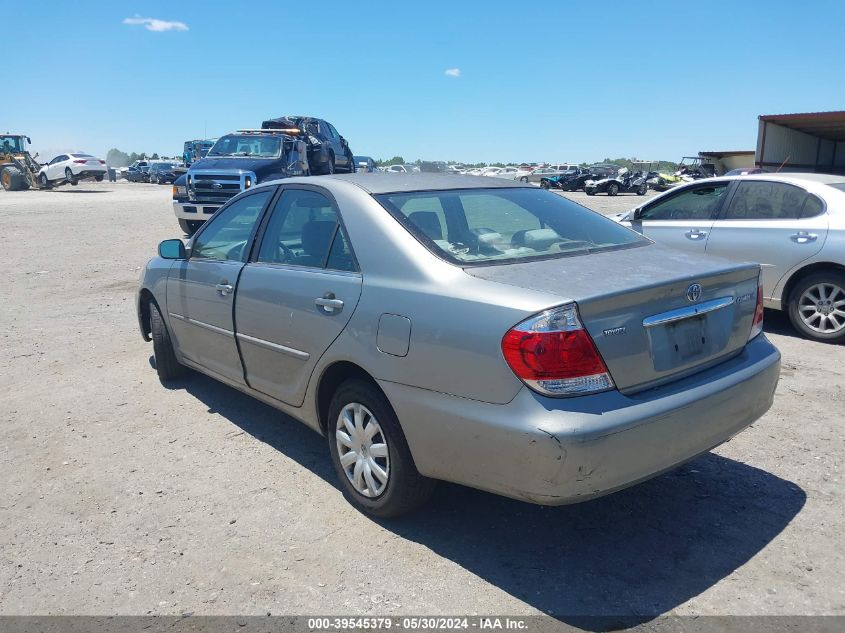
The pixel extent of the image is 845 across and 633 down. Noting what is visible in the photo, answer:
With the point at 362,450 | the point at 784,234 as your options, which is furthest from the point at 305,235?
the point at 784,234

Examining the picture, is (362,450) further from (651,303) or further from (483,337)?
(651,303)

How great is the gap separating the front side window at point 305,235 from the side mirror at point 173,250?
102 centimetres

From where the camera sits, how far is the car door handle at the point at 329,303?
346 centimetres

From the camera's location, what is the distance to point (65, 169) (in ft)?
123

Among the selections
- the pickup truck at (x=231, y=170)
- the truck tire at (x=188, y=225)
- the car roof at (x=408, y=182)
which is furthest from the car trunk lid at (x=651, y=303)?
the truck tire at (x=188, y=225)

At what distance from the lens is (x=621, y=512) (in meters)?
3.54

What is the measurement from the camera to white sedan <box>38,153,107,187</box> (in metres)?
37.2

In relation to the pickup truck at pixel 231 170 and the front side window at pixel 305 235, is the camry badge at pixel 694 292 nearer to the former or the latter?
the front side window at pixel 305 235

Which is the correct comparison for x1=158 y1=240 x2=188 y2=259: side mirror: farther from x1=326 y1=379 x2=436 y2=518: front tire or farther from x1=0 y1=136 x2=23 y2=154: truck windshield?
x1=0 y1=136 x2=23 y2=154: truck windshield

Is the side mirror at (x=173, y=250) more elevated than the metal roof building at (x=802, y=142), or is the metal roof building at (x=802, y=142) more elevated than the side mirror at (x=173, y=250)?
the metal roof building at (x=802, y=142)

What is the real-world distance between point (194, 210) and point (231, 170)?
1.17 m

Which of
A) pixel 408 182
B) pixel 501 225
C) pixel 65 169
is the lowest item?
pixel 501 225

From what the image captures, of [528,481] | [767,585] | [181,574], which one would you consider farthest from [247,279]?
[767,585]

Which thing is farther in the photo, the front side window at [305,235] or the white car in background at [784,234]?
the white car in background at [784,234]
